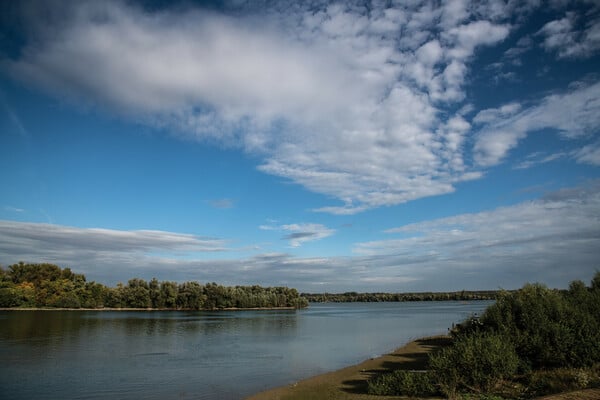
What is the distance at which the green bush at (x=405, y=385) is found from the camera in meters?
18.2

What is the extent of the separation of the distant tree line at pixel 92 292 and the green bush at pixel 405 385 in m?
130

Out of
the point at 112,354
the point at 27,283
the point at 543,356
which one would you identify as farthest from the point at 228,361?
the point at 27,283

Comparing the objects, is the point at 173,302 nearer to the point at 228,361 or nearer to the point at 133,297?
the point at 133,297

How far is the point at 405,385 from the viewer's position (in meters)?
18.8

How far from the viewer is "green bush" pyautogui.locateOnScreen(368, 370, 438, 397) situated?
1825 centimetres

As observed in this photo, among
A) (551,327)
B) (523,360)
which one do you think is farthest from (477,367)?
(551,327)

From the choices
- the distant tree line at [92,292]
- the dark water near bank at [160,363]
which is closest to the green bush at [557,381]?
the dark water near bank at [160,363]

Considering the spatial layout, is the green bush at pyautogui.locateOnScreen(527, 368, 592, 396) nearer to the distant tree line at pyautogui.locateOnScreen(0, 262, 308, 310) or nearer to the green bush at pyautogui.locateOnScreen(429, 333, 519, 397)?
the green bush at pyautogui.locateOnScreen(429, 333, 519, 397)

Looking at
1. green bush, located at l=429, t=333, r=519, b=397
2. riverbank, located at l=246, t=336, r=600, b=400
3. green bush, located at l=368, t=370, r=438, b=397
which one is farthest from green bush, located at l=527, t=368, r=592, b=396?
green bush, located at l=368, t=370, r=438, b=397

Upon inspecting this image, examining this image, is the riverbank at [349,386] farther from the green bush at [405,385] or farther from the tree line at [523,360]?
the tree line at [523,360]

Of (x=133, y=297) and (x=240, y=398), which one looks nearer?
(x=240, y=398)

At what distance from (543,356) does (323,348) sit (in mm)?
24654

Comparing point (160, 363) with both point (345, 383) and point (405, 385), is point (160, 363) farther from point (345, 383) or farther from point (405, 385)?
point (405, 385)

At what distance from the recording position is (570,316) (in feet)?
70.5
